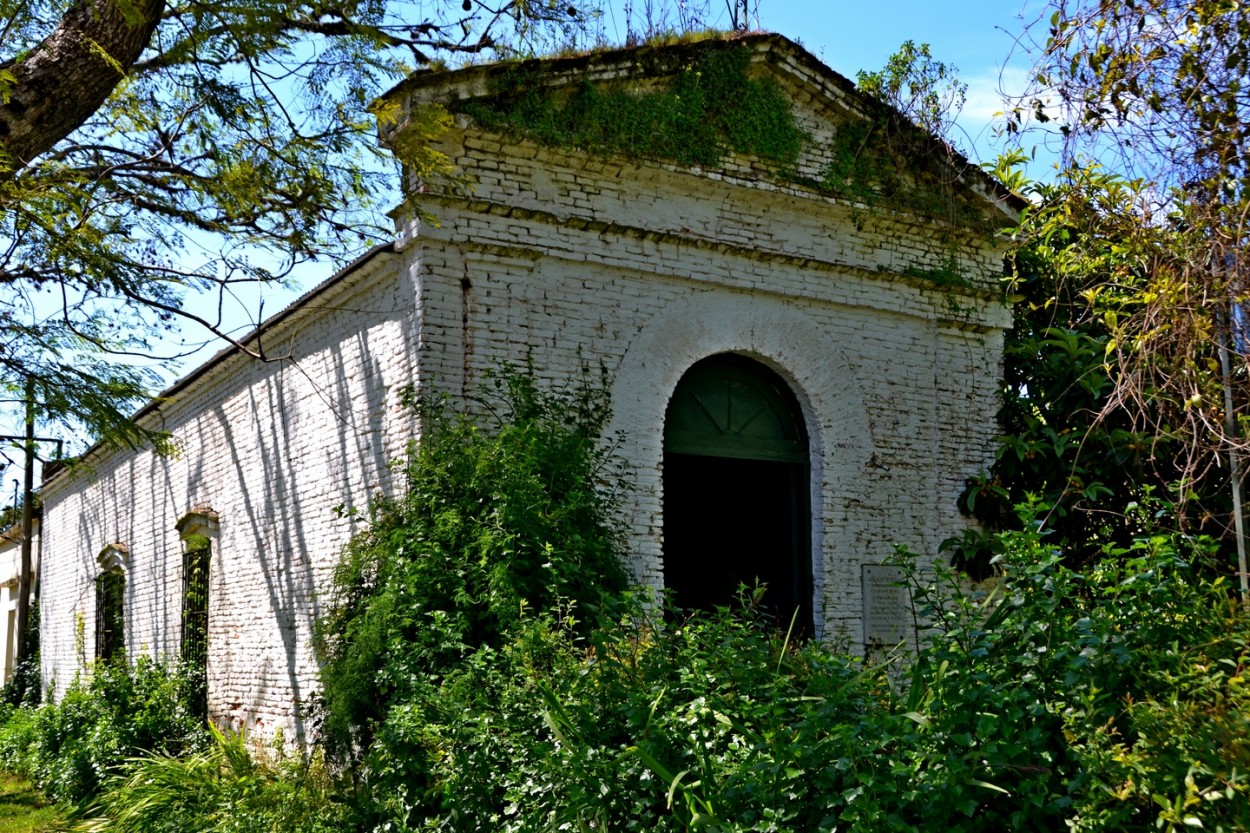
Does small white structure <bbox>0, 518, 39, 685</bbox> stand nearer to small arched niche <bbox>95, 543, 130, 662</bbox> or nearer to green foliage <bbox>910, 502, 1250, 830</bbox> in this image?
small arched niche <bbox>95, 543, 130, 662</bbox>

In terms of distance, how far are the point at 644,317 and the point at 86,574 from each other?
11.8 meters

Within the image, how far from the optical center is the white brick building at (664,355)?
30.0 feet

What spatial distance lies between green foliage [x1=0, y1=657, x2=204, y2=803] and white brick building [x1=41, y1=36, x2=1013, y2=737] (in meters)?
0.82

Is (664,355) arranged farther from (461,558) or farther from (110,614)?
(110,614)

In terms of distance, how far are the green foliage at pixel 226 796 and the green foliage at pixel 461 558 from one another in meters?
0.44

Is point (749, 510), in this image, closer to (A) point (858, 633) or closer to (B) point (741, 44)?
(A) point (858, 633)

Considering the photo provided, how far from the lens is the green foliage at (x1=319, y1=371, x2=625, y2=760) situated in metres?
7.50

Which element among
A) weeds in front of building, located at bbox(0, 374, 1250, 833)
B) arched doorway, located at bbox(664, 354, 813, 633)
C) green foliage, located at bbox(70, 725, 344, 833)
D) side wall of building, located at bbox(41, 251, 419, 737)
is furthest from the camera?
arched doorway, located at bbox(664, 354, 813, 633)

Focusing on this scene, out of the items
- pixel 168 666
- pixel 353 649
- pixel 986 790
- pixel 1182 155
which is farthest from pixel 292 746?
pixel 1182 155

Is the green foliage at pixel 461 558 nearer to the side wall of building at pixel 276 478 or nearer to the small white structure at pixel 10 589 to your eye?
the side wall of building at pixel 276 478

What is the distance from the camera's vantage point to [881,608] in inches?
409

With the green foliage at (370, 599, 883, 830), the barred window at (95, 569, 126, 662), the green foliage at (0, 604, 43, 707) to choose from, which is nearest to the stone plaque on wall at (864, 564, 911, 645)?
the green foliage at (370, 599, 883, 830)

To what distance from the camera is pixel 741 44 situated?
10.4m

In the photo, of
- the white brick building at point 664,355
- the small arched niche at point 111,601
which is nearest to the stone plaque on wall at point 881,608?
the white brick building at point 664,355
